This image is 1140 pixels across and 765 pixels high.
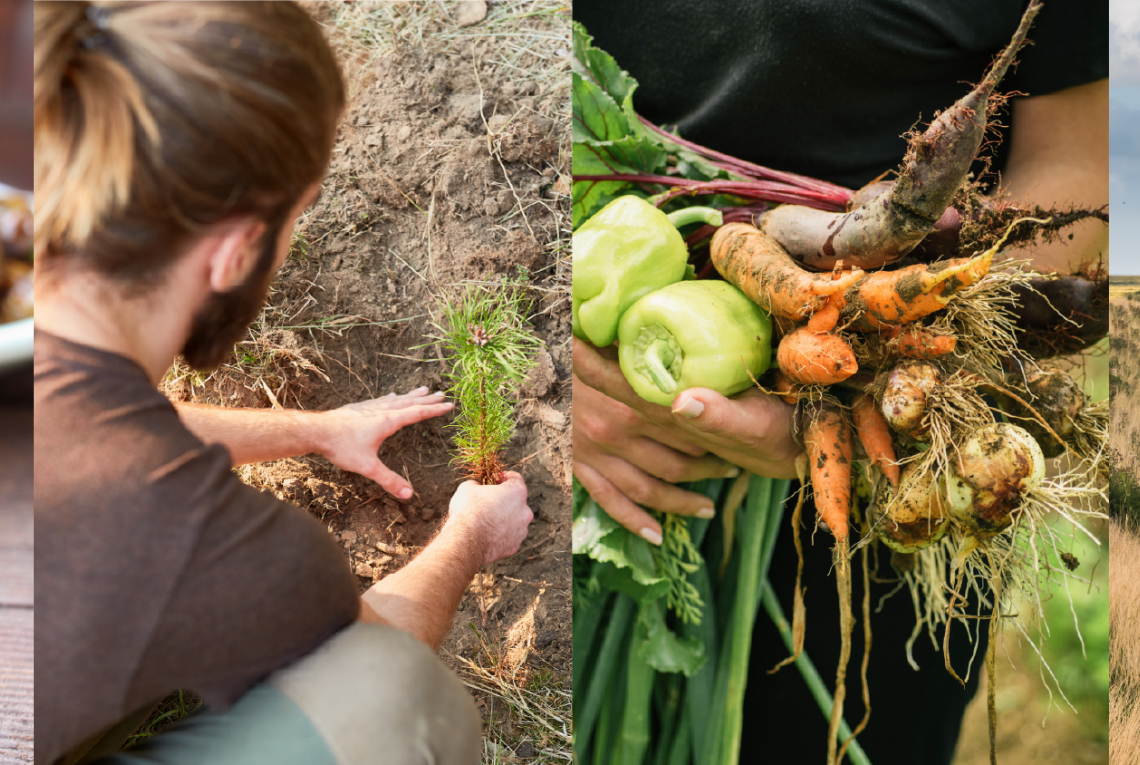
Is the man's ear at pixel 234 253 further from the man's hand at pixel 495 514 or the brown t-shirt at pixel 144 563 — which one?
the man's hand at pixel 495 514

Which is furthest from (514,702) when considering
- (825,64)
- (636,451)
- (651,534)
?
(825,64)

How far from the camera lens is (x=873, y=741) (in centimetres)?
115

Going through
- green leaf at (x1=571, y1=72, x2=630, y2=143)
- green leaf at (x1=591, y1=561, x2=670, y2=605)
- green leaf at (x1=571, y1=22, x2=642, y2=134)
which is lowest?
green leaf at (x1=591, y1=561, x2=670, y2=605)

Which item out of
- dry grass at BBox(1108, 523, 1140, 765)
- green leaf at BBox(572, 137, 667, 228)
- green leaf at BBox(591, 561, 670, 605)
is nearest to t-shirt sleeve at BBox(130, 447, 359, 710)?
green leaf at BBox(591, 561, 670, 605)

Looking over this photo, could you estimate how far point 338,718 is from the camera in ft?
2.66

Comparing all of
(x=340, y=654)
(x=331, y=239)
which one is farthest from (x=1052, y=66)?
(x=340, y=654)

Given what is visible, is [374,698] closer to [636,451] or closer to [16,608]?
[636,451]

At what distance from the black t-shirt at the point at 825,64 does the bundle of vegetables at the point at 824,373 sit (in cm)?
A: 9

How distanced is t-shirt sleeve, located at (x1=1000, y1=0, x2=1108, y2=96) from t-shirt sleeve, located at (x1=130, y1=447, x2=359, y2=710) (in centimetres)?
132

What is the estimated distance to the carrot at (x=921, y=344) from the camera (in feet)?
2.77

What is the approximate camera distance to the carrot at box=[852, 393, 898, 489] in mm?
897

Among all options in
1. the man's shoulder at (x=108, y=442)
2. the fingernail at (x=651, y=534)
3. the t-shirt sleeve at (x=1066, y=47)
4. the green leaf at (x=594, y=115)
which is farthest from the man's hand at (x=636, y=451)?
the t-shirt sleeve at (x=1066, y=47)

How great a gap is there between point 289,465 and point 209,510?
273 millimetres

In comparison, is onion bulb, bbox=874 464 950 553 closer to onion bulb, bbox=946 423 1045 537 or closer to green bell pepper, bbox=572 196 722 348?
onion bulb, bbox=946 423 1045 537
